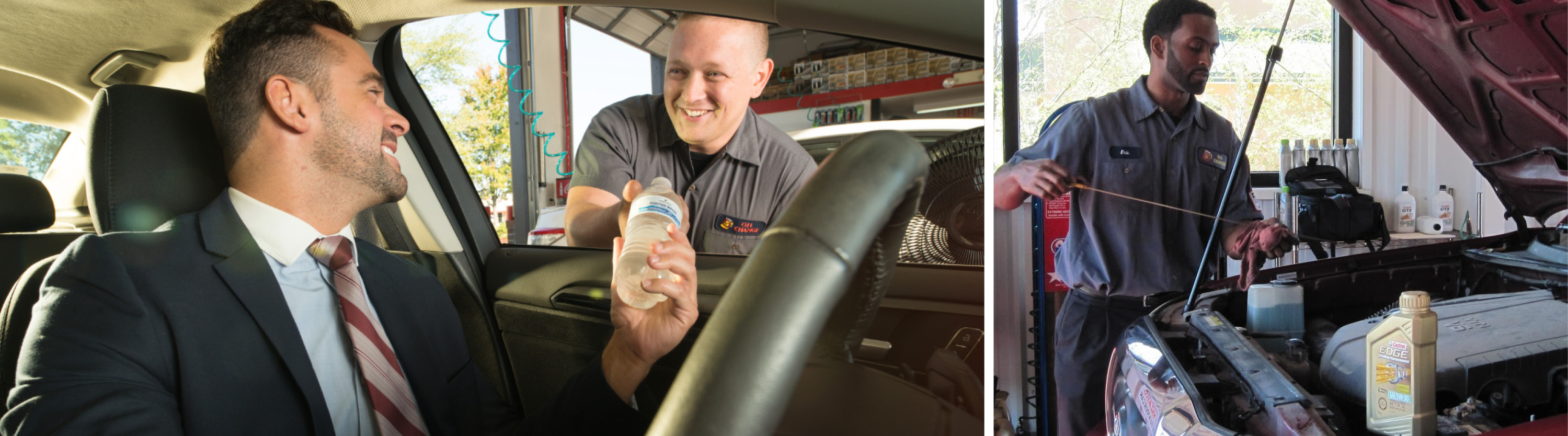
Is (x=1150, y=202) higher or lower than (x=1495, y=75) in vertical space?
lower

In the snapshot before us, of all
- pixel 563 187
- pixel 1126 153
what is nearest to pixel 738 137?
pixel 563 187

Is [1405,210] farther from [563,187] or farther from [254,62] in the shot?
[254,62]

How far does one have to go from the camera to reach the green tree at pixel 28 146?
62cm

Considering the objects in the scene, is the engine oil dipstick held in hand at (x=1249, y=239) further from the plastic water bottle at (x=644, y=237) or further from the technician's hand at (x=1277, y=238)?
the plastic water bottle at (x=644, y=237)

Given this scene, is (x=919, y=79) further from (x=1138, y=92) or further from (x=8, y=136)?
(x=8, y=136)

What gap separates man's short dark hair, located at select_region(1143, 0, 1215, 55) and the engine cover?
46 centimetres

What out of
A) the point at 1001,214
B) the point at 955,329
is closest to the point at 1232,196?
the point at 1001,214

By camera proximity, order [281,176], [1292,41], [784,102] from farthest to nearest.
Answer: [1292,41] → [784,102] → [281,176]

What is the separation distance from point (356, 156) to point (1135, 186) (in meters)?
1.00

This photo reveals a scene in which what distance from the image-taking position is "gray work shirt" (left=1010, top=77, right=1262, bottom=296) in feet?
3.45

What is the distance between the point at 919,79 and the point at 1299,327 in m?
0.76

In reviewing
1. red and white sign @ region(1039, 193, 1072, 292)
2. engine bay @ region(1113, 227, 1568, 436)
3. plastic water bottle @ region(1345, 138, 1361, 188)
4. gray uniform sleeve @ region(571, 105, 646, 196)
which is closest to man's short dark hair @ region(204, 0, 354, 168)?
gray uniform sleeve @ region(571, 105, 646, 196)

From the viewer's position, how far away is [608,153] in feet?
2.21

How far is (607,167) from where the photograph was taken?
668mm
